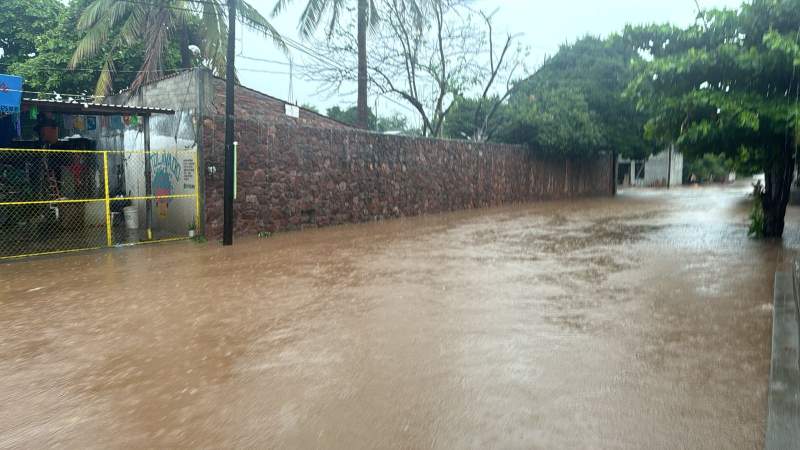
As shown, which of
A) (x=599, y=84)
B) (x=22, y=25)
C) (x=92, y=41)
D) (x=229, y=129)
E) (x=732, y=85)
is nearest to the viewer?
(x=732, y=85)

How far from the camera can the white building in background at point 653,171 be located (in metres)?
43.4

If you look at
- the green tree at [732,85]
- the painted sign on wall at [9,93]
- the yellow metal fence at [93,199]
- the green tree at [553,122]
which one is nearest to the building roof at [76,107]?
the painted sign on wall at [9,93]

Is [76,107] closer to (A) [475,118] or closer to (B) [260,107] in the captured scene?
(B) [260,107]

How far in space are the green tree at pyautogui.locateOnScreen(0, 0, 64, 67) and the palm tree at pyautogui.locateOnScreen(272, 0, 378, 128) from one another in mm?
9442

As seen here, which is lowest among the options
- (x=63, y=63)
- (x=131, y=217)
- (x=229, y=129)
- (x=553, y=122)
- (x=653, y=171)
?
(x=131, y=217)

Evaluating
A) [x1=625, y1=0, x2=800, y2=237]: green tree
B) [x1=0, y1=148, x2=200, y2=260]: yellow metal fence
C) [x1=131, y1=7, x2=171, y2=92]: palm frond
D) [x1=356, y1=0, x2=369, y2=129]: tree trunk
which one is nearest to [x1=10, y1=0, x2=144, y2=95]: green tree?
[x1=131, y1=7, x2=171, y2=92]: palm frond

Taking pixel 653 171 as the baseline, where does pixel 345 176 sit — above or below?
below

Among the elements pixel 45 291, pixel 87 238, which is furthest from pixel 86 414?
pixel 87 238

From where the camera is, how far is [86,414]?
3812mm

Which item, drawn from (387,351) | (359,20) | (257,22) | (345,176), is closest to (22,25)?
(257,22)

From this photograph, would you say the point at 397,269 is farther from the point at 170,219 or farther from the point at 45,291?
the point at 170,219

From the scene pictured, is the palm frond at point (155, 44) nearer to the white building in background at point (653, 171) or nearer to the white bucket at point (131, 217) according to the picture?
the white bucket at point (131, 217)

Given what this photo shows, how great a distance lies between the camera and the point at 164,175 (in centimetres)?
1353

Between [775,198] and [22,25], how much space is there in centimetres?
2467
